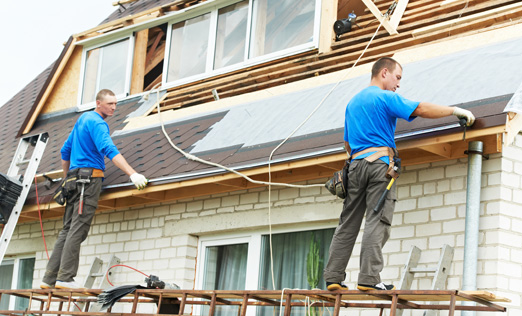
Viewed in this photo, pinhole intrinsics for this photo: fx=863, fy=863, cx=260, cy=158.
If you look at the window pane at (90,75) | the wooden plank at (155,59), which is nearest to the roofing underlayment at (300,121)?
the window pane at (90,75)

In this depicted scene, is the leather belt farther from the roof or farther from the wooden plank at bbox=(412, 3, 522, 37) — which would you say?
the wooden plank at bbox=(412, 3, 522, 37)

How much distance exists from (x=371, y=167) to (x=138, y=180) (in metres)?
3.07

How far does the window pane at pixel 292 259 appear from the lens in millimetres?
8164

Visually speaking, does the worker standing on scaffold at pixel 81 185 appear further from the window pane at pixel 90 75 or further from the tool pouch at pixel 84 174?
the window pane at pixel 90 75

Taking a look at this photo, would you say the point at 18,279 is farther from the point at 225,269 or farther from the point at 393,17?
the point at 393,17

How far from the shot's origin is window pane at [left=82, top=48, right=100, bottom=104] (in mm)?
12703

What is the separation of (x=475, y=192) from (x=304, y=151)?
1.61 metres

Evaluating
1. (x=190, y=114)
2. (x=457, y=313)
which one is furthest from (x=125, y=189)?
(x=457, y=313)

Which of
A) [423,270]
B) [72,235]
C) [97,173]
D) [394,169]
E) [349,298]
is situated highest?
[97,173]

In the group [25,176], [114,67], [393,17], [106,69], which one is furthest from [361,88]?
[106,69]

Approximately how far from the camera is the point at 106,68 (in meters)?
12.7

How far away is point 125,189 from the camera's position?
9.22 m

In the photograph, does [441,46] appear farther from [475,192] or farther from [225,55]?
[225,55]

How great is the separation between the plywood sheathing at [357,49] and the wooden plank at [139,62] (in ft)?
4.13
